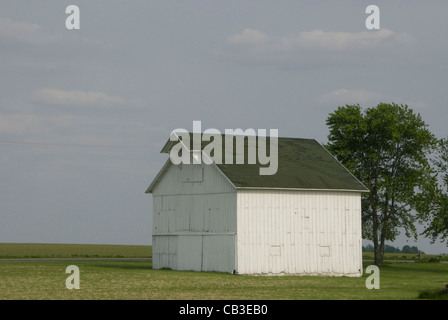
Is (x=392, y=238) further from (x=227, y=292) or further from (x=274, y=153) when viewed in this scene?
(x=227, y=292)

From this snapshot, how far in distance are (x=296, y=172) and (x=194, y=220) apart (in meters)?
7.78

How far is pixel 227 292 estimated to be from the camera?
35.7m

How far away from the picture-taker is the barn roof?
174 ft

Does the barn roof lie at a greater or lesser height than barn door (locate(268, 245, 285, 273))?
greater

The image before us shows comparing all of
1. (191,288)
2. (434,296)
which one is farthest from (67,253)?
(434,296)

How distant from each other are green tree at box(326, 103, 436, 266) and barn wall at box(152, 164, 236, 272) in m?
22.2

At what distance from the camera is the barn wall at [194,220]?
173 ft

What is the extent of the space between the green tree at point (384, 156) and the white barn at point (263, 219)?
17853 mm

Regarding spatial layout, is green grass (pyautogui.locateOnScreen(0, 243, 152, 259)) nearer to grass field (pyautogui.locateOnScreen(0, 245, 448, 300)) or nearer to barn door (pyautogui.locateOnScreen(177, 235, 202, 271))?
barn door (pyautogui.locateOnScreen(177, 235, 202, 271))

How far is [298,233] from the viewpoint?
5328 cm

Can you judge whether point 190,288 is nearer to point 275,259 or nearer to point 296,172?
point 275,259

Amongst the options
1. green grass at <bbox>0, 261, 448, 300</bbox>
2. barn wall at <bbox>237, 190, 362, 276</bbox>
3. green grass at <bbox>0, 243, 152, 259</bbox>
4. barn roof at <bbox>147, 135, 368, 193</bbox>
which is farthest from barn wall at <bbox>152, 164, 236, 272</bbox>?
green grass at <bbox>0, 243, 152, 259</bbox>
